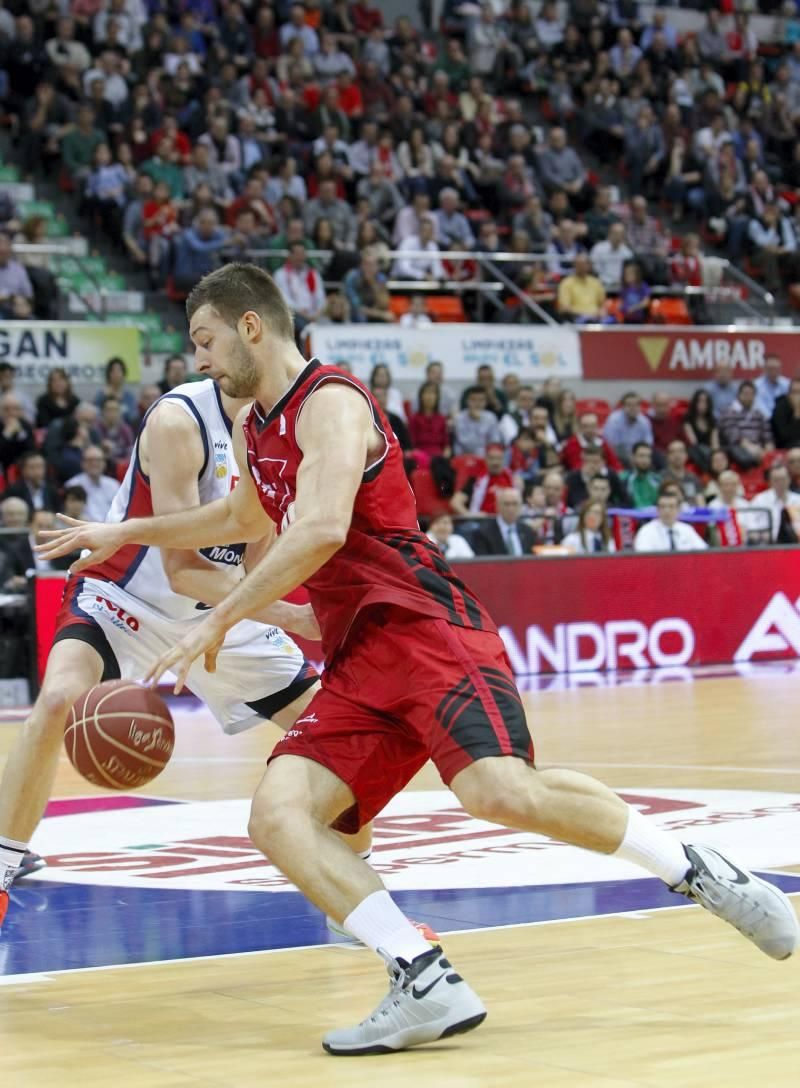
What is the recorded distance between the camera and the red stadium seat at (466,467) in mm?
16297

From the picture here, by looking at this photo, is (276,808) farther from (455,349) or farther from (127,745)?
(455,349)

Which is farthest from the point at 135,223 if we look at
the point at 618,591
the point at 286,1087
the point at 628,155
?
the point at 286,1087

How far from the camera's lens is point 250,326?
4.50 meters

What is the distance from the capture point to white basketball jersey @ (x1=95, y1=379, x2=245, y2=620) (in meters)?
5.89

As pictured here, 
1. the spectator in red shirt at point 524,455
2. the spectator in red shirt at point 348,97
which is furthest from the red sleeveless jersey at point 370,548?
the spectator in red shirt at point 348,97

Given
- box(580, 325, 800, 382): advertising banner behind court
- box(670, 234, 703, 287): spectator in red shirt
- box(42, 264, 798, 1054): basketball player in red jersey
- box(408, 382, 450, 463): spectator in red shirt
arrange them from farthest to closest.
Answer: box(670, 234, 703, 287): spectator in red shirt
box(580, 325, 800, 382): advertising banner behind court
box(408, 382, 450, 463): spectator in red shirt
box(42, 264, 798, 1054): basketball player in red jersey

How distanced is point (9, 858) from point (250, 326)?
1856mm

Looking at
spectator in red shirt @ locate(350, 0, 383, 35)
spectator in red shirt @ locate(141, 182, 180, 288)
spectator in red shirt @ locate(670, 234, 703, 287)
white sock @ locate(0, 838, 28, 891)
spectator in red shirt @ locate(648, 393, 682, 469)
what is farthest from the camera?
spectator in red shirt @ locate(350, 0, 383, 35)

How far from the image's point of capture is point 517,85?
78.3 feet

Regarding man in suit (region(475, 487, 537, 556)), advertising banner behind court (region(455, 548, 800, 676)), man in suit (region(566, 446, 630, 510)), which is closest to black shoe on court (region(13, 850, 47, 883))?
advertising banner behind court (region(455, 548, 800, 676))

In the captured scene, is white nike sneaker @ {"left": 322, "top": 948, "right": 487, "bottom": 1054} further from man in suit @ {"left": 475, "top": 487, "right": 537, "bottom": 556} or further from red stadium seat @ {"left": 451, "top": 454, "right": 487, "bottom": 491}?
red stadium seat @ {"left": 451, "top": 454, "right": 487, "bottom": 491}

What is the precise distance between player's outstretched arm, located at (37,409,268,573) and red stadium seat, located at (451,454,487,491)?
11.1 meters

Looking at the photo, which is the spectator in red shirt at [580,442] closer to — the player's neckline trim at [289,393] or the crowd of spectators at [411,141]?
the crowd of spectators at [411,141]

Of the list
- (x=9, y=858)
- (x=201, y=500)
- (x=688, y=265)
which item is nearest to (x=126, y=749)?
(x=9, y=858)
